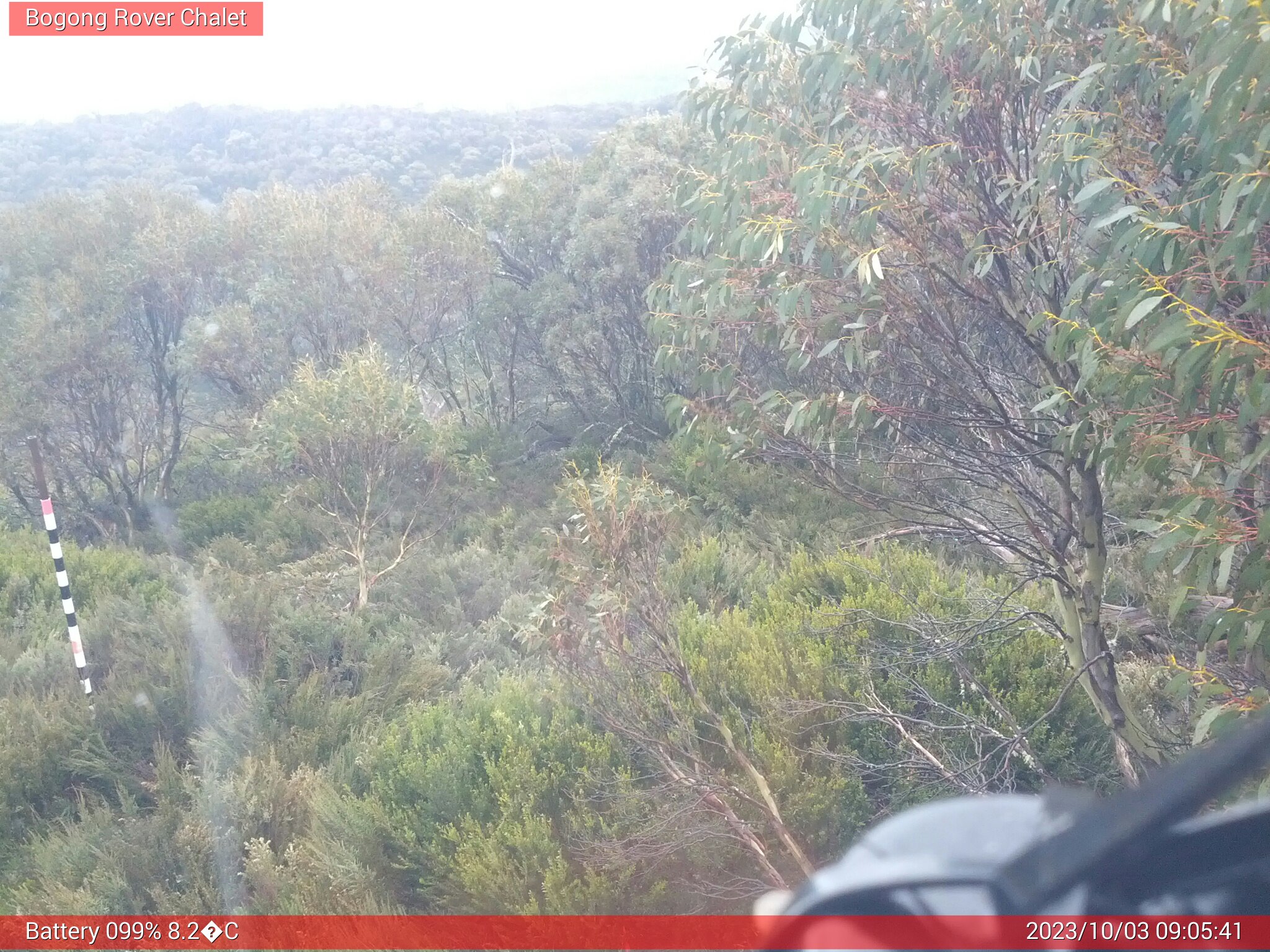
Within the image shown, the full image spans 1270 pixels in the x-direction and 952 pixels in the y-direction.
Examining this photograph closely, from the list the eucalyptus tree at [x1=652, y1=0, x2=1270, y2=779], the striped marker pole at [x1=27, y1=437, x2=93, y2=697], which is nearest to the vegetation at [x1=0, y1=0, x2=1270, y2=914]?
the eucalyptus tree at [x1=652, y1=0, x2=1270, y2=779]

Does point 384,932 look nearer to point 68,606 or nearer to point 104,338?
point 68,606

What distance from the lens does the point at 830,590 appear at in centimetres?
564

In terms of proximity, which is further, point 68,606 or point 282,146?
point 282,146

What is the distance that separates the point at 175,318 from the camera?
1276cm

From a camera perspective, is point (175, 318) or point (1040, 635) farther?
point (175, 318)

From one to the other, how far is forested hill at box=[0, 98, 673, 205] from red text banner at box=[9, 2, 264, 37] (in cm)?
1529

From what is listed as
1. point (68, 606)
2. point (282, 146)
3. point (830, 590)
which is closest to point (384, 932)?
point (830, 590)

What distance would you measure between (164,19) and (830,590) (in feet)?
17.1

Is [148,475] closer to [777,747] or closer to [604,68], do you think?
[777,747]

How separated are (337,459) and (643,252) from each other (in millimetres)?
5198

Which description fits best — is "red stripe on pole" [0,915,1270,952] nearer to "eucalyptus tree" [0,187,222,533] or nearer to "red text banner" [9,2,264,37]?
"red text banner" [9,2,264,37]

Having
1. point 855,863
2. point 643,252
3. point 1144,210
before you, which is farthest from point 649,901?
point 643,252

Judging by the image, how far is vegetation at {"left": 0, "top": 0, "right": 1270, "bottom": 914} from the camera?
2.49 m

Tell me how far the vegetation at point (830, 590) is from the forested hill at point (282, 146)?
1692 cm
